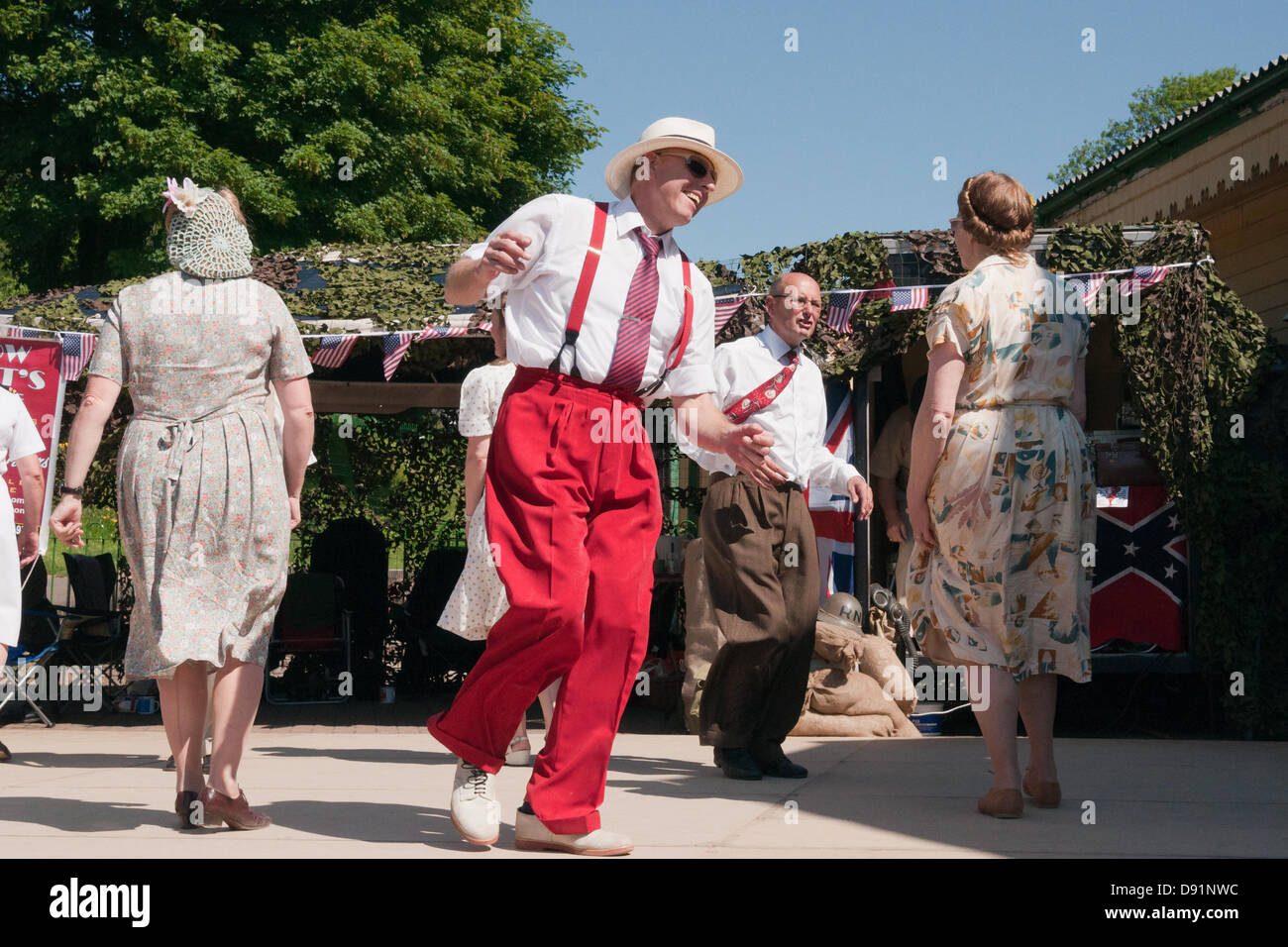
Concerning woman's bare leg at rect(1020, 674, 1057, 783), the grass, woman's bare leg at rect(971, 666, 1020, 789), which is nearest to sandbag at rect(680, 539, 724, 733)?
woman's bare leg at rect(1020, 674, 1057, 783)

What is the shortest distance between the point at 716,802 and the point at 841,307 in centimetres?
388

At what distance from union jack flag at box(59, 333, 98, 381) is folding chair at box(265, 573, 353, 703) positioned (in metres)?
Answer: 2.23

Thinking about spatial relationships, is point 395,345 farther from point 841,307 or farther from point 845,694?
point 845,694

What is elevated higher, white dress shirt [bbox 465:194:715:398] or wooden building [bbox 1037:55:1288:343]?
wooden building [bbox 1037:55:1288:343]

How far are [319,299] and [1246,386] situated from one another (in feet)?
18.6

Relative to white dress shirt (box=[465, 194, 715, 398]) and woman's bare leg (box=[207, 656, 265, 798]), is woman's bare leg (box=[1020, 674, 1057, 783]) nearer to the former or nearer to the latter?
white dress shirt (box=[465, 194, 715, 398])

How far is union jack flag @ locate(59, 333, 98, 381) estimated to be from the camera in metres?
8.84

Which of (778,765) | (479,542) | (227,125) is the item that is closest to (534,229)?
(479,542)

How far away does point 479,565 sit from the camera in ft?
19.5

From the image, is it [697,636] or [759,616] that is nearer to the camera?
[759,616]

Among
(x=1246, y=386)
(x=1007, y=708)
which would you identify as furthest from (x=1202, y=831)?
(x=1246, y=386)

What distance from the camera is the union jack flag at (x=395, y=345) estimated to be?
8828 mm

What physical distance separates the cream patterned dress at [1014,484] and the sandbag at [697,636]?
3.13m

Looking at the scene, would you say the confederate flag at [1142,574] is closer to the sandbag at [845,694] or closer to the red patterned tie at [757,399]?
the sandbag at [845,694]
